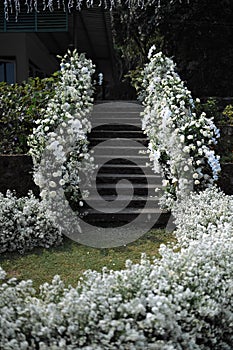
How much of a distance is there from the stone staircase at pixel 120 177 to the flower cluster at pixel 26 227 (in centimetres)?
70

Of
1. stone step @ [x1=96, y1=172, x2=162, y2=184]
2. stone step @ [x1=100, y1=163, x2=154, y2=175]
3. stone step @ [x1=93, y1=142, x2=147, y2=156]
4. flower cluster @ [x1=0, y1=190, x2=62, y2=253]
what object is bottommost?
flower cluster @ [x1=0, y1=190, x2=62, y2=253]

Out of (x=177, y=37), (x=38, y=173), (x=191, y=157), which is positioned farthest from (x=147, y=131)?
(x=177, y=37)

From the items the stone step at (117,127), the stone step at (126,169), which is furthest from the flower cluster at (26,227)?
the stone step at (117,127)

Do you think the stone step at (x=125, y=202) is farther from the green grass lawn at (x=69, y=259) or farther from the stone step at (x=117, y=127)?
the stone step at (x=117, y=127)

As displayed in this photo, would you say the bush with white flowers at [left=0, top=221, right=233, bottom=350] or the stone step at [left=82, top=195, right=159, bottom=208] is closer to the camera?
the bush with white flowers at [left=0, top=221, right=233, bottom=350]

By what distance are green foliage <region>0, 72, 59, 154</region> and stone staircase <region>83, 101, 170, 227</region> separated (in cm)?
101

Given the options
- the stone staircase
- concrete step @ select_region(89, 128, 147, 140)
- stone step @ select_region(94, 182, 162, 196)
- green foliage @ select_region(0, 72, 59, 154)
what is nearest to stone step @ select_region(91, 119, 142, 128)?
the stone staircase

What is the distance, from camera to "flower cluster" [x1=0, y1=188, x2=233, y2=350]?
2521 millimetres

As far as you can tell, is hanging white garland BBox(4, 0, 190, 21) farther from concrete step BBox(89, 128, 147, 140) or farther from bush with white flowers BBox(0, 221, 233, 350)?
Result: bush with white flowers BBox(0, 221, 233, 350)

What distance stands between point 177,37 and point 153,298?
8604 mm

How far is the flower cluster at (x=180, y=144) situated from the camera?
5852mm

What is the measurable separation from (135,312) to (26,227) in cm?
298

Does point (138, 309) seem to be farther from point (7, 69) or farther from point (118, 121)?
point (7, 69)

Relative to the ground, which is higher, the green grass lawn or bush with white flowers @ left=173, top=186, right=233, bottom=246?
bush with white flowers @ left=173, top=186, right=233, bottom=246
